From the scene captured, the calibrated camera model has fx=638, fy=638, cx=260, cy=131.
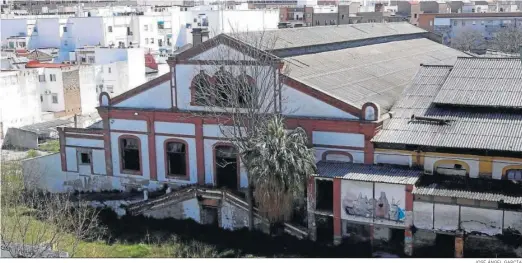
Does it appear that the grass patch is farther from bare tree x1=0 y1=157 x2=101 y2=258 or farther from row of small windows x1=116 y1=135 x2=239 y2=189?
row of small windows x1=116 y1=135 x2=239 y2=189

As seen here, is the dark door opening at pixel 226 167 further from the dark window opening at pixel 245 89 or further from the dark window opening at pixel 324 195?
the dark window opening at pixel 324 195

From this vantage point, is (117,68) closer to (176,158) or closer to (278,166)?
(176,158)

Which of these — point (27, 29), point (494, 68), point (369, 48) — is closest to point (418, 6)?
point (27, 29)

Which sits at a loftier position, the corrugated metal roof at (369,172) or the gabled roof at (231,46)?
the gabled roof at (231,46)

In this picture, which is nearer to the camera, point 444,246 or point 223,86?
point 444,246

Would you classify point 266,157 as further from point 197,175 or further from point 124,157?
point 124,157

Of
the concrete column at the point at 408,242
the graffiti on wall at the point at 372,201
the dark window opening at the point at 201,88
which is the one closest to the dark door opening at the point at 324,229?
the graffiti on wall at the point at 372,201

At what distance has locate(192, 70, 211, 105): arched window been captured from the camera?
30.9 metres

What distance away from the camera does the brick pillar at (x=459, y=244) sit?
2463 centimetres

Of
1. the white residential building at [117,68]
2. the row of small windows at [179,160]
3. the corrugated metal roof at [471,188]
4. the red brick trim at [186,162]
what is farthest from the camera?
the white residential building at [117,68]

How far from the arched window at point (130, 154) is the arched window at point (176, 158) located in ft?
5.87

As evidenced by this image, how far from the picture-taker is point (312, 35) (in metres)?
38.9

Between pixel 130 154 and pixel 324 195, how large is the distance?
11245 millimetres

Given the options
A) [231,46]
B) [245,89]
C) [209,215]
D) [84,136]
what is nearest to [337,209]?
[209,215]
